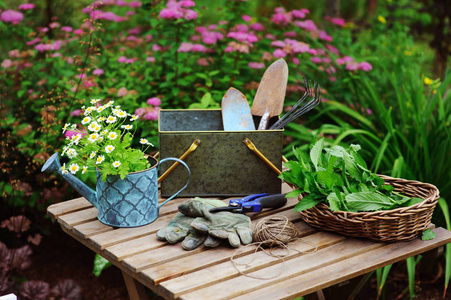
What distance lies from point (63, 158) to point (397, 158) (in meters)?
1.81

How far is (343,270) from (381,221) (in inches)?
7.9

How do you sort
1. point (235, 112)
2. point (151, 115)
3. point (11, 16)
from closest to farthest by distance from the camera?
1. point (235, 112)
2. point (151, 115)
3. point (11, 16)

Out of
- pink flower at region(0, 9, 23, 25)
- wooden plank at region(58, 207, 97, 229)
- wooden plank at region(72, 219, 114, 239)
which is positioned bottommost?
wooden plank at region(58, 207, 97, 229)

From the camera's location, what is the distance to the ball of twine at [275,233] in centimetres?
146

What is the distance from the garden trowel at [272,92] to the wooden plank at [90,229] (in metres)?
0.73

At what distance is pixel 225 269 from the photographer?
52.9 inches

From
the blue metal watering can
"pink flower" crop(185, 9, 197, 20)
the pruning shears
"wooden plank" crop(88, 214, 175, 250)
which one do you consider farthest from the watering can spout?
"pink flower" crop(185, 9, 197, 20)

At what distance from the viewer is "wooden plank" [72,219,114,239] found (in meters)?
1.55

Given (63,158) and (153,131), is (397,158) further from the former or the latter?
(63,158)

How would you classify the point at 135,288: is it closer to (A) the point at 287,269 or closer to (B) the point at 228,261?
(B) the point at 228,261

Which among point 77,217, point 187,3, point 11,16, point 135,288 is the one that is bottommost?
point 135,288

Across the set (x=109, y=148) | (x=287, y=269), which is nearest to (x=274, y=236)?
(x=287, y=269)

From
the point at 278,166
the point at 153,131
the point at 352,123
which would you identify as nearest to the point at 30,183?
the point at 153,131

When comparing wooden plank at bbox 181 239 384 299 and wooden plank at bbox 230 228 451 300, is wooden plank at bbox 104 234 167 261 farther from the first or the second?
wooden plank at bbox 230 228 451 300
